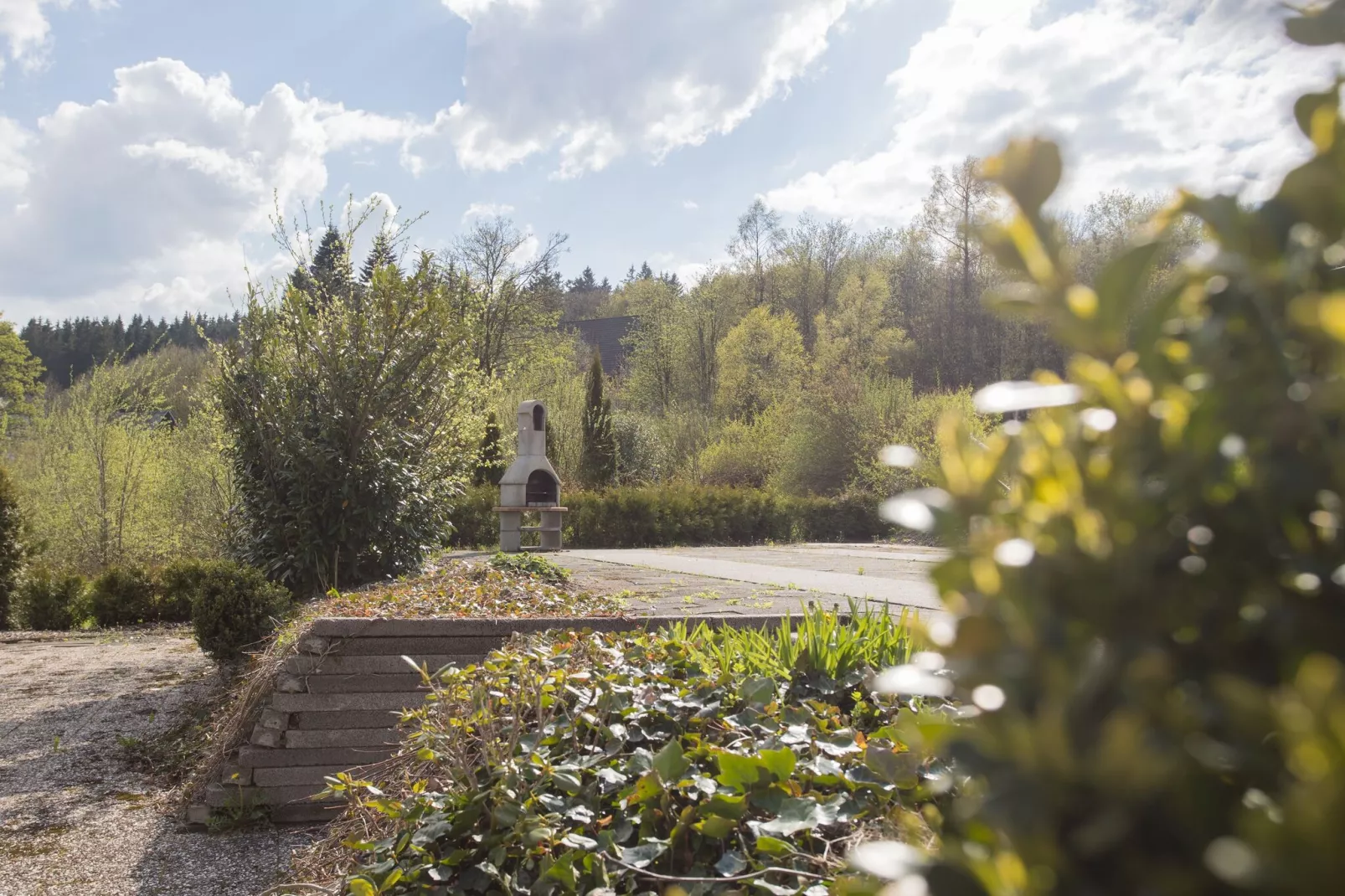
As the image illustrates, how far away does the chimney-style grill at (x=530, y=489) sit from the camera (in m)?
11.5

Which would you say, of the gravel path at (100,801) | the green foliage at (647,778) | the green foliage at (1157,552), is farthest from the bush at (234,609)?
the green foliage at (1157,552)

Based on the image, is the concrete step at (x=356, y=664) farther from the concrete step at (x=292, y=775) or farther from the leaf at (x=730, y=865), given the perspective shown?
the leaf at (x=730, y=865)

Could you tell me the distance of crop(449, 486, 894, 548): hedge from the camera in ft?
45.8

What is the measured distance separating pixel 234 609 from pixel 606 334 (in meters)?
37.6

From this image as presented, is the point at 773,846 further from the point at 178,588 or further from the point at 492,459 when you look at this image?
the point at 492,459

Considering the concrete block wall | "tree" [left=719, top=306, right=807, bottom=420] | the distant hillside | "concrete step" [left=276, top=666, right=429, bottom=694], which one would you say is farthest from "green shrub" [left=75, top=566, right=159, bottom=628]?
the distant hillside

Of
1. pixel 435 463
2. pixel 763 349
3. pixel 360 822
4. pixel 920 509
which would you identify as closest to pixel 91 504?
pixel 435 463

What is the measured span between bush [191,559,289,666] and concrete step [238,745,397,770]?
1492mm

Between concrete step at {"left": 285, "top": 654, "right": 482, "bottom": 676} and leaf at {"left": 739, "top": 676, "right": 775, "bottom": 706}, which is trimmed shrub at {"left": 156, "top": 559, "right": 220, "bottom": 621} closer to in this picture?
concrete step at {"left": 285, "top": 654, "right": 482, "bottom": 676}

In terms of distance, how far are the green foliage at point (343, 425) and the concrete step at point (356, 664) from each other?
259 centimetres

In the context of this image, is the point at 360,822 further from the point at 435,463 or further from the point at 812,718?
the point at 435,463

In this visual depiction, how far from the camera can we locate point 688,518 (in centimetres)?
1448

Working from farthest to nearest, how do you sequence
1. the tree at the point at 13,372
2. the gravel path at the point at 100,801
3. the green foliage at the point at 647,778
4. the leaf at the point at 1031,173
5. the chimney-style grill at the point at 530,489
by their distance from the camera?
the tree at the point at 13,372 → the chimney-style grill at the point at 530,489 → the gravel path at the point at 100,801 → the green foliage at the point at 647,778 → the leaf at the point at 1031,173

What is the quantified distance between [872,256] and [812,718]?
33279 millimetres
